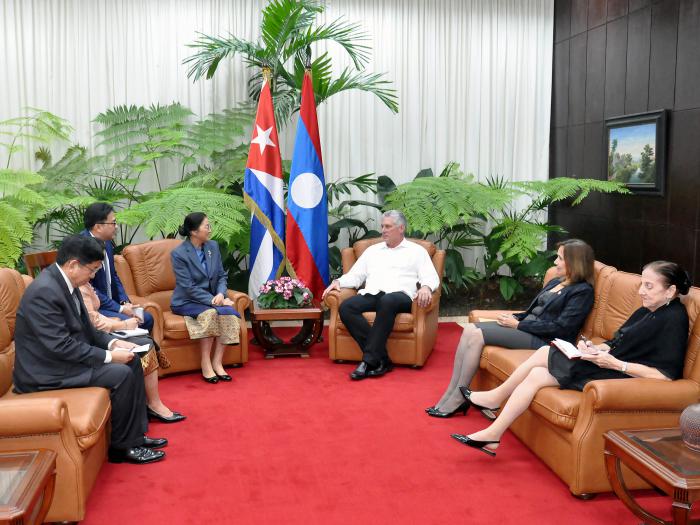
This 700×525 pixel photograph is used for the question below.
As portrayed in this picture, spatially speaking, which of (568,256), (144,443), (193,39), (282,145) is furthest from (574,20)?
(144,443)

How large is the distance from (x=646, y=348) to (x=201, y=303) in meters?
2.95

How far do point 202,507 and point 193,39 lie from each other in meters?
5.16

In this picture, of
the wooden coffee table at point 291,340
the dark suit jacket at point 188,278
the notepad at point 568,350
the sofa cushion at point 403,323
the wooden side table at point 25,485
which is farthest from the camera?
the wooden coffee table at point 291,340

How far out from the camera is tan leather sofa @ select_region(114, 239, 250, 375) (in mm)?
4758

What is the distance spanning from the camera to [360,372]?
4.77 meters

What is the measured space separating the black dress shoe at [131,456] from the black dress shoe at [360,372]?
1.67 m

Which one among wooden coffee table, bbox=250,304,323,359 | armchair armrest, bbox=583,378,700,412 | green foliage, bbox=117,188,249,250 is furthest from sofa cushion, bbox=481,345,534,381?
green foliage, bbox=117,188,249,250

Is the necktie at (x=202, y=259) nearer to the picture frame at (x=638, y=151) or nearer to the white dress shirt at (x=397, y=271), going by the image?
the white dress shirt at (x=397, y=271)

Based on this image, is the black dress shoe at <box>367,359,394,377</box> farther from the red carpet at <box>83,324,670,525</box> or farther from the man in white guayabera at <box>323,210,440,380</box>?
the red carpet at <box>83,324,670,525</box>

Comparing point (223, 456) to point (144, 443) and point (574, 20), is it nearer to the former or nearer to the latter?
point (144, 443)

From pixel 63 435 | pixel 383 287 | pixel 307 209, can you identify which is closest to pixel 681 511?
pixel 63 435

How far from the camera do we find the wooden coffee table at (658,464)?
2.26 meters

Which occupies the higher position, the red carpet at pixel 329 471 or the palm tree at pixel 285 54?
the palm tree at pixel 285 54

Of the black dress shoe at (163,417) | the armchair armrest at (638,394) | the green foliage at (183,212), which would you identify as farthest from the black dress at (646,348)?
the green foliage at (183,212)
